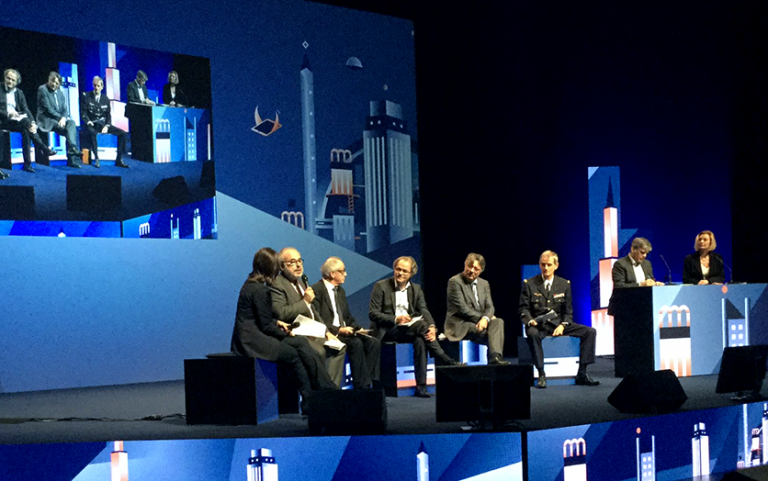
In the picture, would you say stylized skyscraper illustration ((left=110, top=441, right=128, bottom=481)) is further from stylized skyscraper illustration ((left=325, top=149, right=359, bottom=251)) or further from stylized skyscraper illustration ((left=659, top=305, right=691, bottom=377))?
stylized skyscraper illustration ((left=325, top=149, right=359, bottom=251))

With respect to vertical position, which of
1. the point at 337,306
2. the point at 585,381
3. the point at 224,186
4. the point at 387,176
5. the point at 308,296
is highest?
the point at 387,176

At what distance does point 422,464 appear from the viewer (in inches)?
175

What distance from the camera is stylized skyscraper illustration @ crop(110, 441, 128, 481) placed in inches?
179

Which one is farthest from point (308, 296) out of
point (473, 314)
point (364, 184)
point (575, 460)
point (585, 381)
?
point (364, 184)

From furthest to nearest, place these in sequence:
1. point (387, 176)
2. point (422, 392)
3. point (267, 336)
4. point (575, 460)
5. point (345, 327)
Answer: point (387, 176), point (422, 392), point (345, 327), point (267, 336), point (575, 460)

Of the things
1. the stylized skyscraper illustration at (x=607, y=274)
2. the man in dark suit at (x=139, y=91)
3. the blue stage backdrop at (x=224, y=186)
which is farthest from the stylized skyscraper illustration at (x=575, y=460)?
A: the stylized skyscraper illustration at (x=607, y=274)

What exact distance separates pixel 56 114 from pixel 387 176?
3.32m

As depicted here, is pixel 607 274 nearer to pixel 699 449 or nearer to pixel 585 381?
pixel 585 381

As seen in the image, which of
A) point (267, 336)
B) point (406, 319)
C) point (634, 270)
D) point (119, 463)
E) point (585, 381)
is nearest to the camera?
point (119, 463)

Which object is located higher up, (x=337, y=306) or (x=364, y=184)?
(x=364, y=184)

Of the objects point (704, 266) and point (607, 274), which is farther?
point (607, 274)

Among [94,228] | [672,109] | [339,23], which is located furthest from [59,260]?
[672,109]

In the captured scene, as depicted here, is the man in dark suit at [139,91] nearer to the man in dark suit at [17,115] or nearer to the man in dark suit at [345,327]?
the man in dark suit at [17,115]

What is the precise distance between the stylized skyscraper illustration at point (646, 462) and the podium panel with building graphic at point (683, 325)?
2286 millimetres
